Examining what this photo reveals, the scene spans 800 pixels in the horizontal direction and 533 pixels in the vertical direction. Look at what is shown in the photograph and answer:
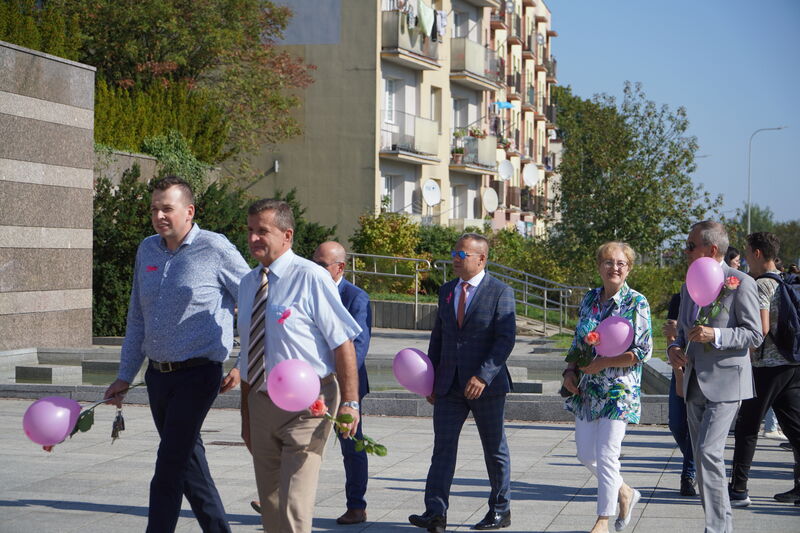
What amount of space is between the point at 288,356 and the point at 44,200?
14.3 meters

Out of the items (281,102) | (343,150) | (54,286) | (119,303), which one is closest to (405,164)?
(343,150)

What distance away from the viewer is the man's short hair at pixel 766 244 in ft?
27.5

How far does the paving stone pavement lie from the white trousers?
0.53m

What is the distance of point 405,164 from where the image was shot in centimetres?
4116

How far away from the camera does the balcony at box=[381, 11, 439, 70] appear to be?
38.2 m

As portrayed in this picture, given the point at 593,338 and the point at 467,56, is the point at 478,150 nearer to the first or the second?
the point at 467,56

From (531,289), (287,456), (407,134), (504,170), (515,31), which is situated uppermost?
(515,31)

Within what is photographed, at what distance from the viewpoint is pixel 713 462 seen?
21.6ft

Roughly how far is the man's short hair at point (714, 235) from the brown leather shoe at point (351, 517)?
2.89m

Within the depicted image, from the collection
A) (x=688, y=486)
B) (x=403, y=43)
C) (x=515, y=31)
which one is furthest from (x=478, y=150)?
(x=688, y=486)

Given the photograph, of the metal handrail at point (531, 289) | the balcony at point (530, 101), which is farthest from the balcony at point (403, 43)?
the balcony at point (530, 101)

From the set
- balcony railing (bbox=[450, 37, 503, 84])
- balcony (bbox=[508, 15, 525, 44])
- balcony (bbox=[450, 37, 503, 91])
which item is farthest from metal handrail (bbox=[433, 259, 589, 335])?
balcony (bbox=[508, 15, 525, 44])

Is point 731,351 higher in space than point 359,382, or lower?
higher

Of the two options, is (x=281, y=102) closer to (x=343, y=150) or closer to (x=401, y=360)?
(x=343, y=150)
